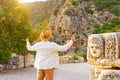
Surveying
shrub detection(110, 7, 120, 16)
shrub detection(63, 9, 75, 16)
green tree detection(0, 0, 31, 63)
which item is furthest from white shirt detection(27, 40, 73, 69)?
shrub detection(110, 7, 120, 16)

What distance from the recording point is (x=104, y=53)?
10055 millimetres

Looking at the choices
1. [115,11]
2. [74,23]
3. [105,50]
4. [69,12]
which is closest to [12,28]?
[105,50]

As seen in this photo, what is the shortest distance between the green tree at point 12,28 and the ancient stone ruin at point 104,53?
13.6 metres

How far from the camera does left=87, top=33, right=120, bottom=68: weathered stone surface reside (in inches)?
381

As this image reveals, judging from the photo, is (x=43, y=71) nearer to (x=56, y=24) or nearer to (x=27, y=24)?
(x=27, y=24)

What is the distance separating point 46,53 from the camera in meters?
9.59

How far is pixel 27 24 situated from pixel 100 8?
106 ft

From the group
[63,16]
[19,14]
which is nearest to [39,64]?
[19,14]

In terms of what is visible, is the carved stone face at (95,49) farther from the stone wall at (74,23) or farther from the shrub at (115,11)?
the shrub at (115,11)

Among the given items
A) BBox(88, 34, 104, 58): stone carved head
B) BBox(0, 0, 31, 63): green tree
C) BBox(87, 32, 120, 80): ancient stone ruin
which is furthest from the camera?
BBox(0, 0, 31, 63): green tree

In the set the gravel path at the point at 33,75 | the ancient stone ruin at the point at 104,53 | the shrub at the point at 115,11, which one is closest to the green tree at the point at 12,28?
the gravel path at the point at 33,75

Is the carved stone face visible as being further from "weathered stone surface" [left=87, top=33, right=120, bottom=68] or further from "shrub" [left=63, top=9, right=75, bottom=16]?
"shrub" [left=63, top=9, right=75, bottom=16]

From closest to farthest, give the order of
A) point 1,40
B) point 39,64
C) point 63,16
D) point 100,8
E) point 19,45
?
1. point 39,64
2. point 1,40
3. point 19,45
4. point 63,16
5. point 100,8

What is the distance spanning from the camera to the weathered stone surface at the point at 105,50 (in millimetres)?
9672
